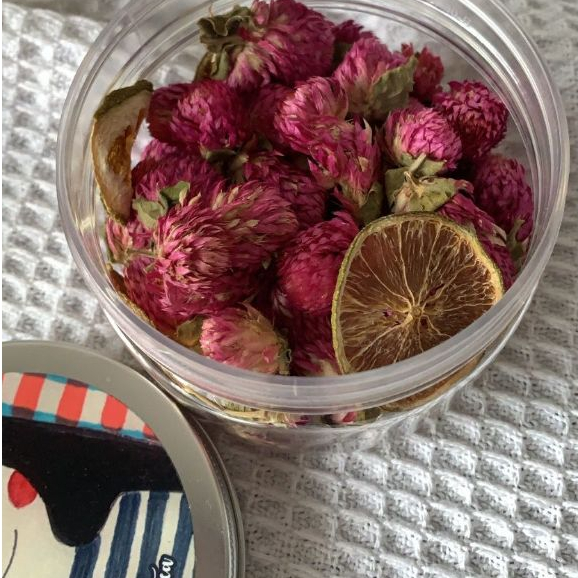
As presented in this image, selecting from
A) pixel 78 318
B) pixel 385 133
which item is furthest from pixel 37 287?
pixel 385 133

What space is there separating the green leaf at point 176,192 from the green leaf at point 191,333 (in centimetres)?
7

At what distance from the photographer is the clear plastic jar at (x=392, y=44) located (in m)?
0.40

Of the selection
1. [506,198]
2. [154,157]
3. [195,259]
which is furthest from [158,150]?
[506,198]

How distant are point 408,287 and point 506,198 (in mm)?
96

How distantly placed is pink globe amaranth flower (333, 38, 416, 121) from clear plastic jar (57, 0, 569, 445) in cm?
8

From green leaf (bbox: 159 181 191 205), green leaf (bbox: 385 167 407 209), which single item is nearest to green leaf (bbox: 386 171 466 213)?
green leaf (bbox: 385 167 407 209)

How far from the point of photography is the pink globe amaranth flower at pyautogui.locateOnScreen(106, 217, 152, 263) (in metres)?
0.45

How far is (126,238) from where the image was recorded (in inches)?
18.3

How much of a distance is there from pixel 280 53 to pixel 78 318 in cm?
24

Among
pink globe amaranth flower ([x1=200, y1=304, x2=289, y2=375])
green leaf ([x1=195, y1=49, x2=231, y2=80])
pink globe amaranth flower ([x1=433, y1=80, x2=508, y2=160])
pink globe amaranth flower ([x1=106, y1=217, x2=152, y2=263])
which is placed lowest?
pink globe amaranth flower ([x1=200, y1=304, x2=289, y2=375])

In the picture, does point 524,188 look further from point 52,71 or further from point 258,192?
point 52,71

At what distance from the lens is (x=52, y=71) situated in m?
0.63

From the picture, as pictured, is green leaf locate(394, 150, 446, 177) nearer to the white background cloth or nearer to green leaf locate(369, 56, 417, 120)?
green leaf locate(369, 56, 417, 120)

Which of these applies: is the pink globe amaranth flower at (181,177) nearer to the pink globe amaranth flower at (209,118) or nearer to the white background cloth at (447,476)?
the pink globe amaranth flower at (209,118)
